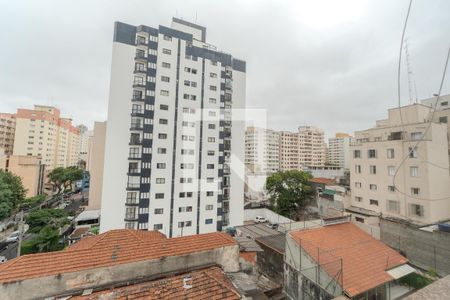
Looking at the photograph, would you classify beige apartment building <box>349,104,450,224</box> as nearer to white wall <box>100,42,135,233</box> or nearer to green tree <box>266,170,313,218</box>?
green tree <box>266,170,313,218</box>

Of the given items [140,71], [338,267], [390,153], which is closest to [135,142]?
[140,71]

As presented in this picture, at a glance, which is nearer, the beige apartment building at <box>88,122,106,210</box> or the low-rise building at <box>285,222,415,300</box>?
the low-rise building at <box>285,222,415,300</box>

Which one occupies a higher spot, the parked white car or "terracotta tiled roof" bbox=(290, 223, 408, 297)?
"terracotta tiled roof" bbox=(290, 223, 408, 297)

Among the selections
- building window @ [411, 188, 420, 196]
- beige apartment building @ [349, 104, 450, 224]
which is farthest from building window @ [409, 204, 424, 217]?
building window @ [411, 188, 420, 196]

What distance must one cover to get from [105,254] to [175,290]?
2987 millimetres

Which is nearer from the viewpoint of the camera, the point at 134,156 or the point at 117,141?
the point at 117,141

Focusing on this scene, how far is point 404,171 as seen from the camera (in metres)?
20.1

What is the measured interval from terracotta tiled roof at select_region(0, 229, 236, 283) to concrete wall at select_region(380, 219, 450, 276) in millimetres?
14079

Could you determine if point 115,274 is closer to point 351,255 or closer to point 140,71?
point 351,255

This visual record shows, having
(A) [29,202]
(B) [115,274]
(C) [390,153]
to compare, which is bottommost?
(A) [29,202]

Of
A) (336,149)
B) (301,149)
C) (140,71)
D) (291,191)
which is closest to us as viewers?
(140,71)

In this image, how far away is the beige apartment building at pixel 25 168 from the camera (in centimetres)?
3959

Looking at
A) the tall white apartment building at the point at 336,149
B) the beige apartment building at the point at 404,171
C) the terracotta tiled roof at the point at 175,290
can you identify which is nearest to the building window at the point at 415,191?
the beige apartment building at the point at 404,171

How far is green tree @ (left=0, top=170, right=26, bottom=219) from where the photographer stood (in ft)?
81.8
